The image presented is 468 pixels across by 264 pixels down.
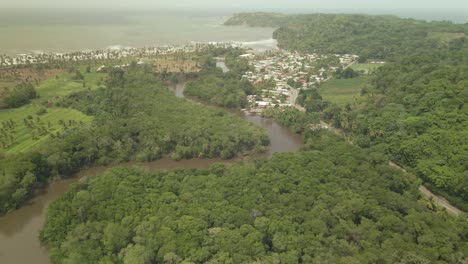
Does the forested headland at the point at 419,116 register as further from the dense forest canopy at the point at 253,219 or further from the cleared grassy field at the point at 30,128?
the cleared grassy field at the point at 30,128

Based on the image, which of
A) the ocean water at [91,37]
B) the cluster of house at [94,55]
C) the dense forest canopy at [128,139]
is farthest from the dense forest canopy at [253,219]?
the ocean water at [91,37]

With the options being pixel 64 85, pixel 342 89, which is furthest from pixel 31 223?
pixel 342 89

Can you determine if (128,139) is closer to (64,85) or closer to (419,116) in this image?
(64,85)

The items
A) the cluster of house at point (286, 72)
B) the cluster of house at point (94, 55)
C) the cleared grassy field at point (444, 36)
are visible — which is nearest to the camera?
the cluster of house at point (286, 72)

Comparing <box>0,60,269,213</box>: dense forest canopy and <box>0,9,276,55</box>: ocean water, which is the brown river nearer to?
<box>0,60,269,213</box>: dense forest canopy

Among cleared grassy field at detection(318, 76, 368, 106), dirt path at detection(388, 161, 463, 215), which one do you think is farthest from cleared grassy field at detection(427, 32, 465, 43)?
dirt path at detection(388, 161, 463, 215)

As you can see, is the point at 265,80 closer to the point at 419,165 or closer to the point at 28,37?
the point at 419,165

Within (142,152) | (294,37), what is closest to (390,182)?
(142,152)
